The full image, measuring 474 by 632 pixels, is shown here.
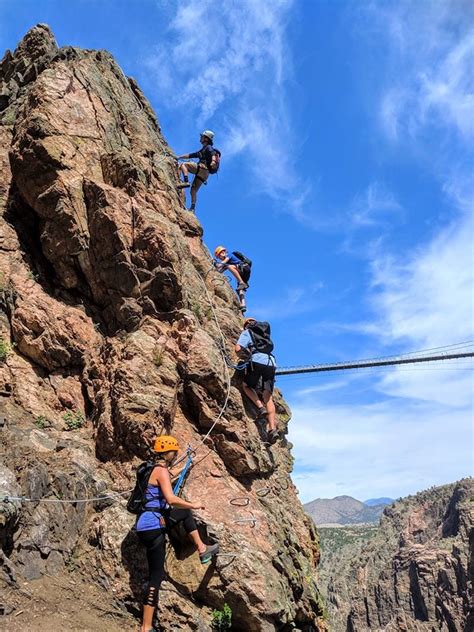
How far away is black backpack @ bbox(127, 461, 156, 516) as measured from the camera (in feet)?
25.6

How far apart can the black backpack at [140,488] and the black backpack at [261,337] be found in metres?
4.45

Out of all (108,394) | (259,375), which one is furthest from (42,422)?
(259,375)

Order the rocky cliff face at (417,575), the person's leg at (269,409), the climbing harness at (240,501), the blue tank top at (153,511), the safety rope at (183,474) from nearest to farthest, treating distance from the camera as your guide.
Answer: the blue tank top at (153,511), the safety rope at (183,474), the climbing harness at (240,501), the person's leg at (269,409), the rocky cliff face at (417,575)

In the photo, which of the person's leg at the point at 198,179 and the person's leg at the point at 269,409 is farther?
the person's leg at the point at 198,179

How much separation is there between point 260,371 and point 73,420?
14.1ft

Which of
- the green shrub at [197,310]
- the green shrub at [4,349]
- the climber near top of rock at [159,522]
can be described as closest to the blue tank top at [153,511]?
the climber near top of rock at [159,522]

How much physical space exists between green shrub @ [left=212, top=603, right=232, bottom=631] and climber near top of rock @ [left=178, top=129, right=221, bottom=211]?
13.1 metres

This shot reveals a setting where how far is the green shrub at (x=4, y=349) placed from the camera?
10.2 metres

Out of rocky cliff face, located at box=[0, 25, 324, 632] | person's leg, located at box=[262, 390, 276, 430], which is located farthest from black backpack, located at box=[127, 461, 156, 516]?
person's leg, located at box=[262, 390, 276, 430]

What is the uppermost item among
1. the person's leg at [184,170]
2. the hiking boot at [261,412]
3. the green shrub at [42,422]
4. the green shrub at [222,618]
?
the person's leg at [184,170]

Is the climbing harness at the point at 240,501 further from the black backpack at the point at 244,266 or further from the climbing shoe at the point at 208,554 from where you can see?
the black backpack at the point at 244,266

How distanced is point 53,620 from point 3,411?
4053mm

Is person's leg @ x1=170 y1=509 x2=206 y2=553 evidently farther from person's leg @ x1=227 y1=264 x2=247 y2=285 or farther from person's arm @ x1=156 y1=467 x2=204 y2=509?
person's leg @ x1=227 y1=264 x2=247 y2=285

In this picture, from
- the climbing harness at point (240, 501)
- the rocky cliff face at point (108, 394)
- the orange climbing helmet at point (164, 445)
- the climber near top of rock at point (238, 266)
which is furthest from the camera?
the climber near top of rock at point (238, 266)
